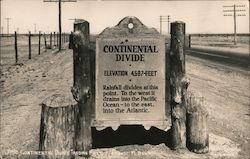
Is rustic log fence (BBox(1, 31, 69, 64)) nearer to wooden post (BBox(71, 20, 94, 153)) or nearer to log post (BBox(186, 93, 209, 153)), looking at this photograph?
wooden post (BBox(71, 20, 94, 153))

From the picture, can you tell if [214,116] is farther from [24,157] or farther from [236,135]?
[24,157]

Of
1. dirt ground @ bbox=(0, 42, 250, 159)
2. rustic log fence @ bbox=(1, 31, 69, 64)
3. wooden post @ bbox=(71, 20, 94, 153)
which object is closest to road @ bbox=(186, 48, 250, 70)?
dirt ground @ bbox=(0, 42, 250, 159)

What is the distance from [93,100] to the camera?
5.04 metres

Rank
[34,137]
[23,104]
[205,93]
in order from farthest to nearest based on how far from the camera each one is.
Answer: [205,93], [23,104], [34,137]

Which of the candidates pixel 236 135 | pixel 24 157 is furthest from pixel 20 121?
pixel 236 135

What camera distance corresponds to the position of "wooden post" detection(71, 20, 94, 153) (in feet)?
15.9

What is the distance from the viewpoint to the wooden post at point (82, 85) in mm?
4852

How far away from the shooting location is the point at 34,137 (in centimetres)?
599

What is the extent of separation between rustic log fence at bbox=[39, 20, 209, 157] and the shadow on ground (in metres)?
0.32

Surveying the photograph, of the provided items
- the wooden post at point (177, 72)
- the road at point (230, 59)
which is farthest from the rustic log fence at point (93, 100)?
the road at point (230, 59)

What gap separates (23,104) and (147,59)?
4810mm

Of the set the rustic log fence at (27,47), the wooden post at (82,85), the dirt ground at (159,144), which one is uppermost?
the rustic log fence at (27,47)

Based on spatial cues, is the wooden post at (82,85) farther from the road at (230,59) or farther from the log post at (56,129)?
the road at (230,59)

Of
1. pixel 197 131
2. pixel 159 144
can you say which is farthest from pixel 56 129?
pixel 197 131
